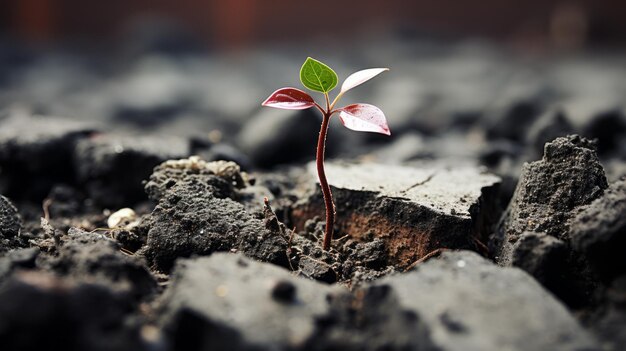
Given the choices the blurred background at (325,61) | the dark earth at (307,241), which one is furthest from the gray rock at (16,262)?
the blurred background at (325,61)

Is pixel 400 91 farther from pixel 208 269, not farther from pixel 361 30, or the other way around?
pixel 208 269

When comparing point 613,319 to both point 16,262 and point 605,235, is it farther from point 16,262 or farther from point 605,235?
point 16,262

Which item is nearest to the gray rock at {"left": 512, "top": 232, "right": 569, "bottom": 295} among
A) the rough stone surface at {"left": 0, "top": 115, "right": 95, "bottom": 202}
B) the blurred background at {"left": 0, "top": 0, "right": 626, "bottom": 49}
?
the rough stone surface at {"left": 0, "top": 115, "right": 95, "bottom": 202}

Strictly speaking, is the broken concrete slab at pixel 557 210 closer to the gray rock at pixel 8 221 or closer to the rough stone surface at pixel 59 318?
the rough stone surface at pixel 59 318

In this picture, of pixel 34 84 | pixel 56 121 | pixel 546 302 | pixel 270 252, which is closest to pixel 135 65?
pixel 34 84

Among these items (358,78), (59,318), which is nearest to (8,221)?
(59,318)
